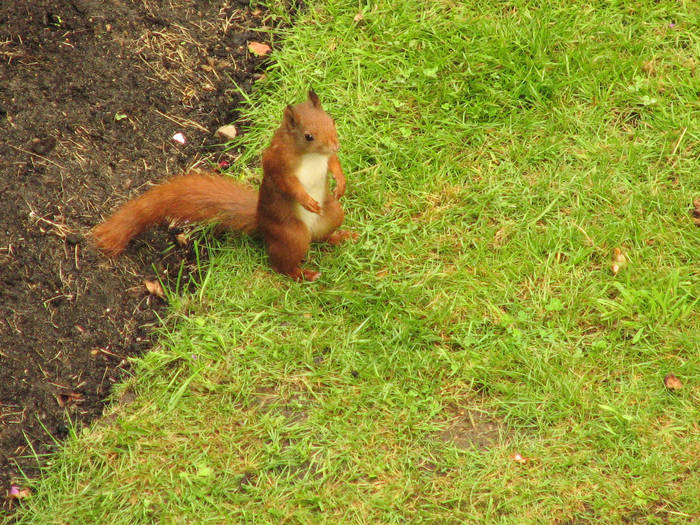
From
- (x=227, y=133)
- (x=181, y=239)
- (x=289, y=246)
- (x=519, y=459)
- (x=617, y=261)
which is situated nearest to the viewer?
(x=519, y=459)

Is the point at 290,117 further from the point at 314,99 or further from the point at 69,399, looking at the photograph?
the point at 69,399

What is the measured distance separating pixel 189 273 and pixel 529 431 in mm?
1585

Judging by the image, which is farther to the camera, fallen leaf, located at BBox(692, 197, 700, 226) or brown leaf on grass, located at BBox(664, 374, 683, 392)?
fallen leaf, located at BBox(692, 197, 700, 226)

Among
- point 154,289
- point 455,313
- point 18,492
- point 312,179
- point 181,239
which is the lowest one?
point 18,492

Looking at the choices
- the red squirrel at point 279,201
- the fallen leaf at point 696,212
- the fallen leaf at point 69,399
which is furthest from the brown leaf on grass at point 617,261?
the fallen leaf at point 69,399

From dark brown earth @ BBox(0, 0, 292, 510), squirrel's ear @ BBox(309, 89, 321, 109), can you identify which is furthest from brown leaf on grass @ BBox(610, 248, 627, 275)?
dark brown earth @ BBox(0, 0, 292, 510)

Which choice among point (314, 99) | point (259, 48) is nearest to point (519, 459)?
point (314, 99)

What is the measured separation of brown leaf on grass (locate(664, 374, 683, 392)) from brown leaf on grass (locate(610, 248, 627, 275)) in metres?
0.51

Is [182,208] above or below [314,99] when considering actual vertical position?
below

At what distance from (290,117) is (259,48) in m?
1.28

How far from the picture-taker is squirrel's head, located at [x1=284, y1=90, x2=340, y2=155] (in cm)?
300

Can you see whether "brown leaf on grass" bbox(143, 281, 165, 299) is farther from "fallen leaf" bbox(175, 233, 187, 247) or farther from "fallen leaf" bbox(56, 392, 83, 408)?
"fallen leaf" bbox(56, 392, 83, 408)

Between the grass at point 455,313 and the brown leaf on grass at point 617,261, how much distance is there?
0.9 inches

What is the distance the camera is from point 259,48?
416 cm
